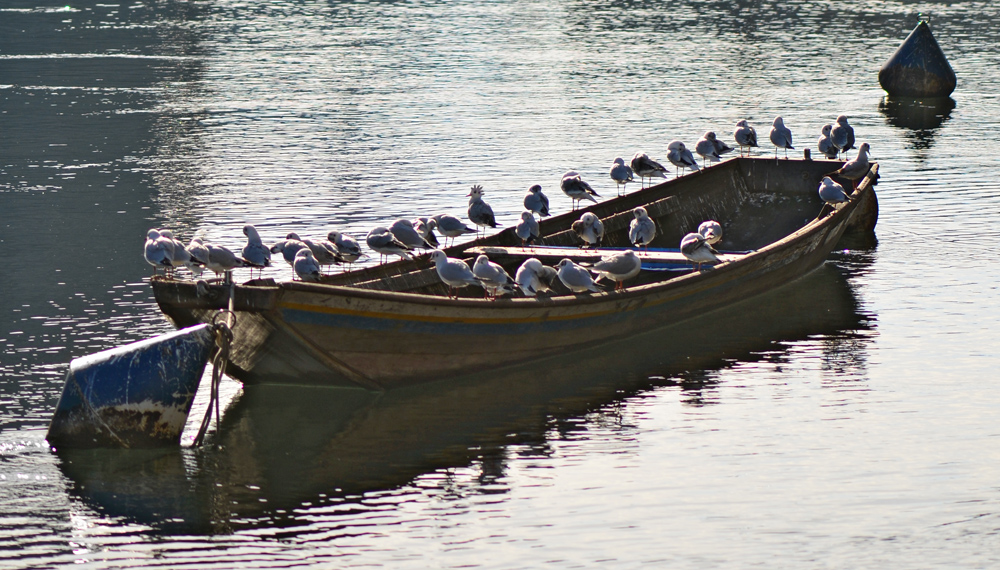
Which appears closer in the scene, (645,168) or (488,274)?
(488,274)

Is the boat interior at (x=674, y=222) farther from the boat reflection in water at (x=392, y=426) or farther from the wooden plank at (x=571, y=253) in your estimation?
the boat reflection in water at (x=392, y=426)

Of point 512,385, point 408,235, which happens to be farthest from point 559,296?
point 408,235

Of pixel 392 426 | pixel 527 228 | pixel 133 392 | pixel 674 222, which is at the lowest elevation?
pixel 392 426

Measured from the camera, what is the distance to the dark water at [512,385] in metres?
12.5

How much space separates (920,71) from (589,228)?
83.3 ft

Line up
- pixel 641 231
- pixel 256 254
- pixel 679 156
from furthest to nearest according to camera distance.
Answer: pixel 679 156, pixel 641 231, pixel 256 254

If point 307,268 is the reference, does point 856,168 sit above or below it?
above

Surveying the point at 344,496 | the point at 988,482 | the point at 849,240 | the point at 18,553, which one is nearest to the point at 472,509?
the point at 344,496

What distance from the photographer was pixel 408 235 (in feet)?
60.2

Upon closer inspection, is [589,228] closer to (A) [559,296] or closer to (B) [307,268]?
(A) [559,296]

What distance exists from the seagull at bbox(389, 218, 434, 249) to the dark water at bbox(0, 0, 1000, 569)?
257cm

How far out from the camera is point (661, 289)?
58.2 feet

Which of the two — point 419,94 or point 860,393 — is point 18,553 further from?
point 419,94

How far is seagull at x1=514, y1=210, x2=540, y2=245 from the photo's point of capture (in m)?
19.6
